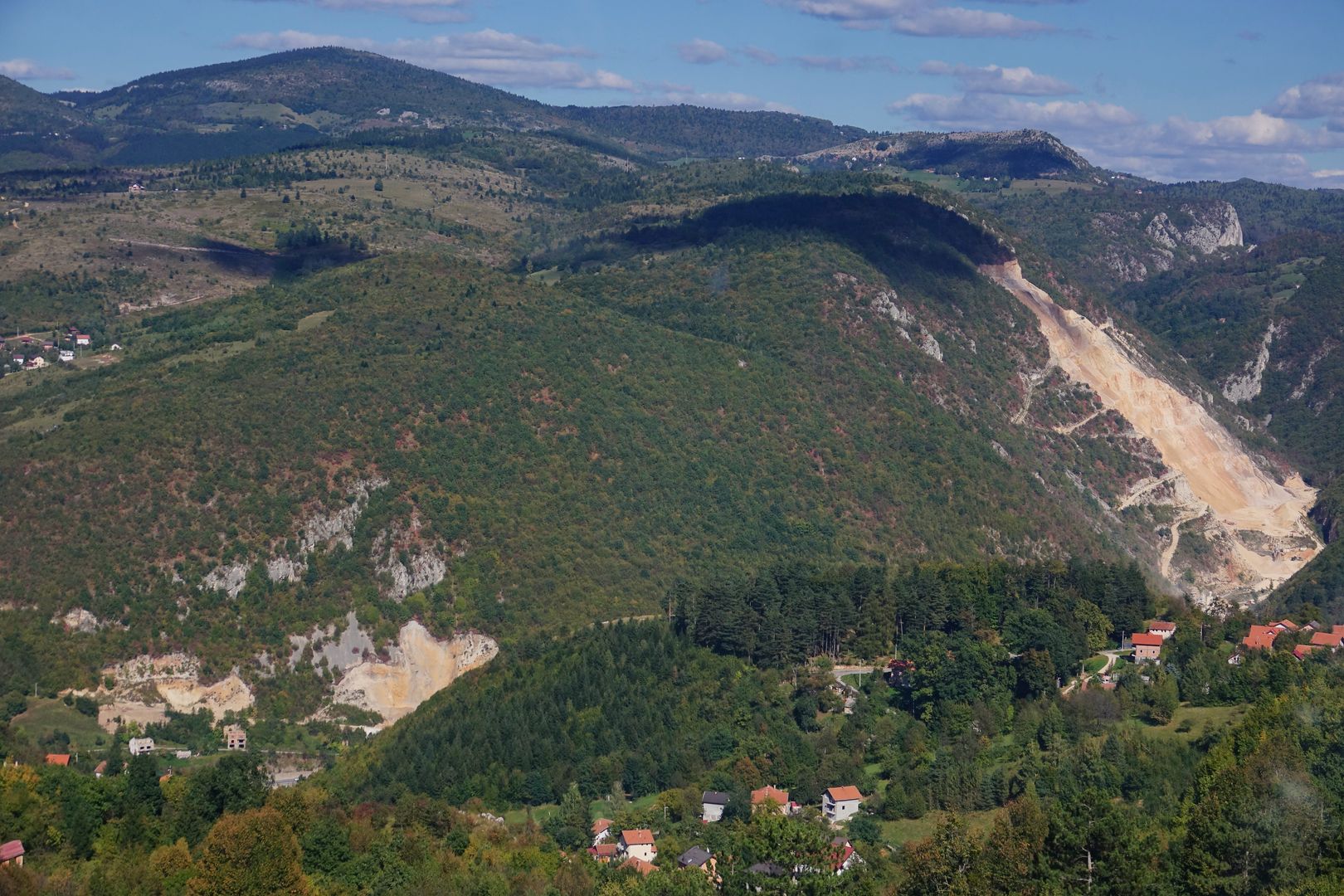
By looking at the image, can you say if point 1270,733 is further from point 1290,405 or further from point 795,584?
point 1290,405

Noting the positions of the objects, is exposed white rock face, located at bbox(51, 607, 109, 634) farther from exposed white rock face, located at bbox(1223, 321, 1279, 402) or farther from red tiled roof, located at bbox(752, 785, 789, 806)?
exposed white rock face, located at bbox(1223, 321, 1279, 402)

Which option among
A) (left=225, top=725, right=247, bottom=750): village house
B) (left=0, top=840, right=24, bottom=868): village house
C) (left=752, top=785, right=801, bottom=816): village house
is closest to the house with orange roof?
(left=752, top=785, right=801, bottom=816): village house

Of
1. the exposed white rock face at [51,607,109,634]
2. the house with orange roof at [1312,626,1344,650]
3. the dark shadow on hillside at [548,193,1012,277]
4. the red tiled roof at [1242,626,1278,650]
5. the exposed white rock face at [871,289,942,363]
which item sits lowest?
the exposed white rock face at [51,607,109,634]

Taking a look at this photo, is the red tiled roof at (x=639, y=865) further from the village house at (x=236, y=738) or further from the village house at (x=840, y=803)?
the village house at (x=236, y=738)

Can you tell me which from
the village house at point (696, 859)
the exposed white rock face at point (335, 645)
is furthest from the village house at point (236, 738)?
the village house at point (696, 859)

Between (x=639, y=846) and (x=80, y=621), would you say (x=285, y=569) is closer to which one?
(x=80, y=621)

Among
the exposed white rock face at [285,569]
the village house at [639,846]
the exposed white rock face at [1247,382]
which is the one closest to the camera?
the village house at [639,846]

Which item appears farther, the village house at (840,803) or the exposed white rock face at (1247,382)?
the exposed white rock face at (1247,382)
